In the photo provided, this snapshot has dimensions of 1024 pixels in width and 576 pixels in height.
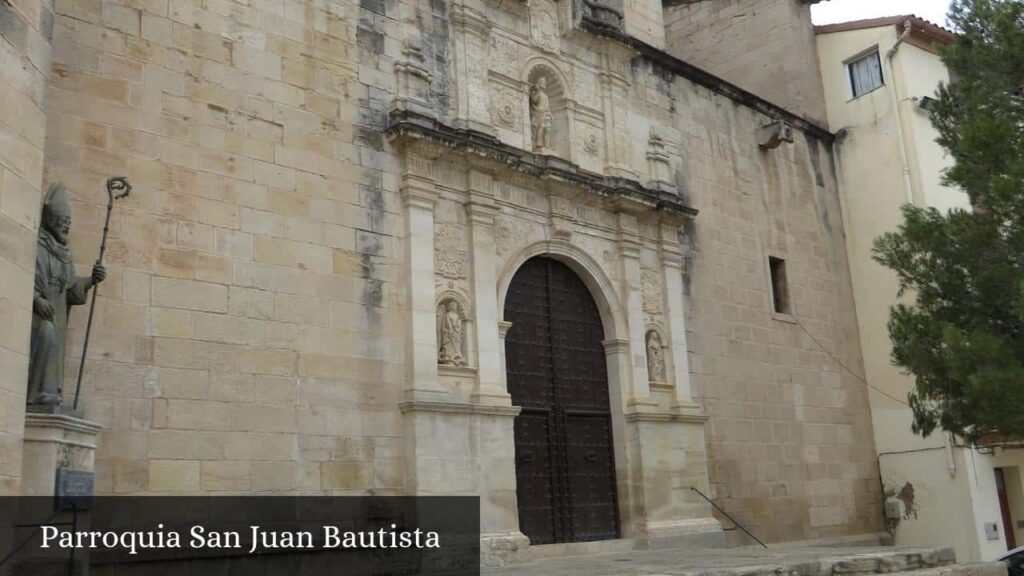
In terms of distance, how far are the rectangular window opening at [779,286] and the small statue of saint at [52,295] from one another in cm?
1007

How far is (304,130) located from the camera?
9.05m

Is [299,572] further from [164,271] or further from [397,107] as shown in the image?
[397,107]

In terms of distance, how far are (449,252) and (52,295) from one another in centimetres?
425

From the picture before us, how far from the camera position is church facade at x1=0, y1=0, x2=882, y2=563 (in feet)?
24.9

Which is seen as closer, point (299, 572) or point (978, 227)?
point (299, 572)

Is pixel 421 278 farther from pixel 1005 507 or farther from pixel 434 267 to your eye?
pixel 1005 507

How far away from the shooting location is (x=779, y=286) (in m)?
14.4

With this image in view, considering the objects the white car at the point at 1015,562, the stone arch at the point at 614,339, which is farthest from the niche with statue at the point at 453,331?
the white car at the point at 1015,562

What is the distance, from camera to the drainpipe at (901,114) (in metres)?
15.0

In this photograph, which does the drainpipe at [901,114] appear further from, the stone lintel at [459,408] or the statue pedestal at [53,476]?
the statue pedestal at [53,476]

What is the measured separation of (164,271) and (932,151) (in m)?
12.2

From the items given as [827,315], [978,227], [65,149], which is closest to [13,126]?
[65,149]

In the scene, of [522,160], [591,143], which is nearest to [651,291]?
[591,143]

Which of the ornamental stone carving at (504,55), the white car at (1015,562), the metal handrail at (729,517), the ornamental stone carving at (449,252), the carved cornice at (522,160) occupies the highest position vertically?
the ornamental stone carving at (504,55)
